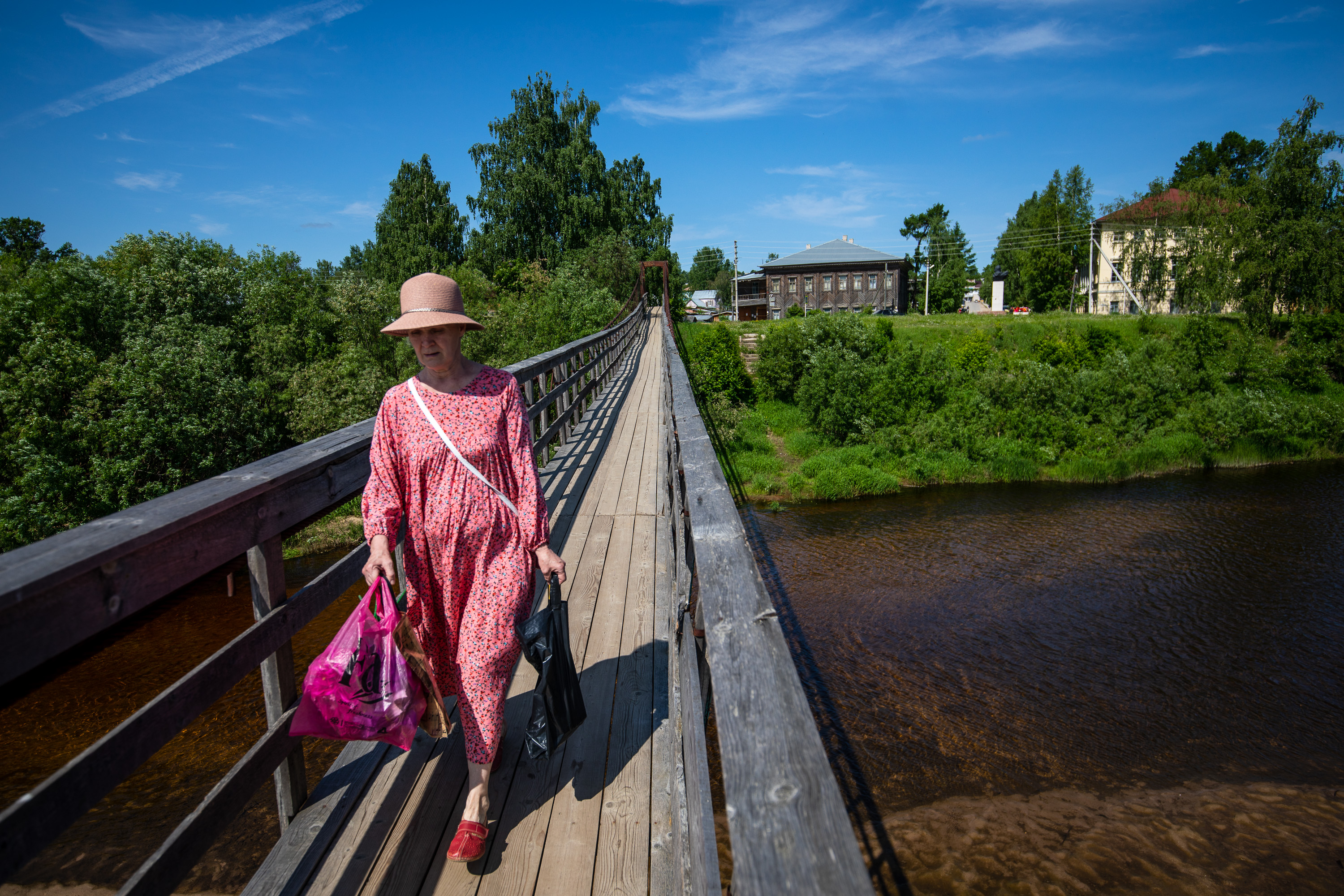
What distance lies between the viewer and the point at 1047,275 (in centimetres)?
4675

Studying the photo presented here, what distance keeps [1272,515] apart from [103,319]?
32.7 m

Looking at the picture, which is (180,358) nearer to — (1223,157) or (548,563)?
(548,563)

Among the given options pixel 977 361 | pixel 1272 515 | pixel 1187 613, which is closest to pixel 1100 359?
pixel 977 361

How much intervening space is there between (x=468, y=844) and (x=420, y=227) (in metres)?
41.8

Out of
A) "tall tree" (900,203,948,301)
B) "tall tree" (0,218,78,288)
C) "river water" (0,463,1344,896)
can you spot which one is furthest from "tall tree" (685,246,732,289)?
"river water" (0,463,1344,896)

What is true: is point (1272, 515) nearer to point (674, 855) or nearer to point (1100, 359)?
point (1100, 359)

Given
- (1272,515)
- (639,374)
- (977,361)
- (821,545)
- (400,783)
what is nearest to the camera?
(400,783)

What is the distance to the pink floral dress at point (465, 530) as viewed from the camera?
2080mm

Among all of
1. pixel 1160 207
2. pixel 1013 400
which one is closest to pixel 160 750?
pixel 1013 400

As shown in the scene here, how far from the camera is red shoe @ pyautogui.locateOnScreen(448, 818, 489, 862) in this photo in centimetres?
193

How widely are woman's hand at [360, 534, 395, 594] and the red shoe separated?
2.16 feet

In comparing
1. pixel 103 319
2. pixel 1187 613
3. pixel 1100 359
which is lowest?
pixel 1187 613

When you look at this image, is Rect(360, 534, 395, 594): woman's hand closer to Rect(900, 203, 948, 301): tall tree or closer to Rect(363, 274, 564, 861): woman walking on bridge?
Rect(363, 274, 564, 861): woman walking on bridge

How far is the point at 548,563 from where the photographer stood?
211cm
